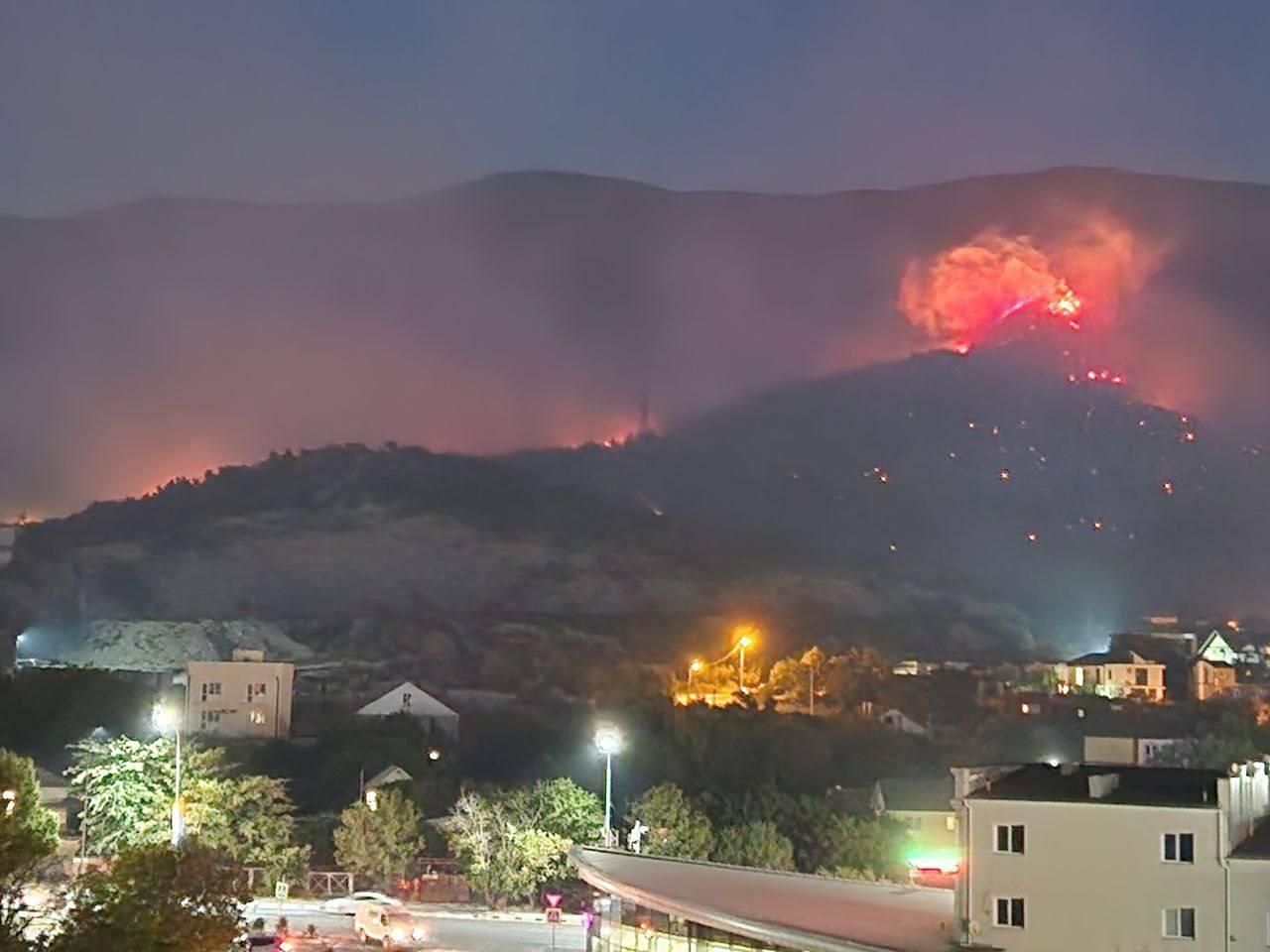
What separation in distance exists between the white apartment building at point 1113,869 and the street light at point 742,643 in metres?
29.3

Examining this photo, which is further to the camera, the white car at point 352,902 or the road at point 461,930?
the white car at point 352,902

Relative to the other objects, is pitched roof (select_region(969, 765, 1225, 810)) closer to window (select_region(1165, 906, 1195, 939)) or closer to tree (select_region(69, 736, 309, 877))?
window (select_region(1165, 906, 1195, 939))

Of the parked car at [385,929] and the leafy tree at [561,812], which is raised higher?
the leafy tree at [561,812]

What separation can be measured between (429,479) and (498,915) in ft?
151

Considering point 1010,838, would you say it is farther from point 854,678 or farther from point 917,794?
point 854,678

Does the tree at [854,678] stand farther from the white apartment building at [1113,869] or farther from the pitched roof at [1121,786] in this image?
the white apartment building at [1113,869]

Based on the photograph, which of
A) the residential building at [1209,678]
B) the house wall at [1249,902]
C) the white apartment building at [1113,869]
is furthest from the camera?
the residential building at [1209,678]

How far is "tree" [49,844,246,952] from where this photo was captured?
38.0 ft

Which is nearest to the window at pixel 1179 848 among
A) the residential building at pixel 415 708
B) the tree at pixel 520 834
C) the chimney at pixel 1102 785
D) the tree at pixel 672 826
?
the chimney at pixel 1102 785

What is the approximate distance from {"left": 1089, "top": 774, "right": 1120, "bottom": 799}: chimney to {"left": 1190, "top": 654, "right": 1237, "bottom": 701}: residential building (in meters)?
32.1

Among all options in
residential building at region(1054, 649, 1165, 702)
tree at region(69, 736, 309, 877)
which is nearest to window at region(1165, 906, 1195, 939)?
tree at region(69, 736, 309, 877)

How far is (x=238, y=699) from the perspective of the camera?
37.8 m

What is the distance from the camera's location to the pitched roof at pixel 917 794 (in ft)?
93.0

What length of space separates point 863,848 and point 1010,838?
39.2 feet
